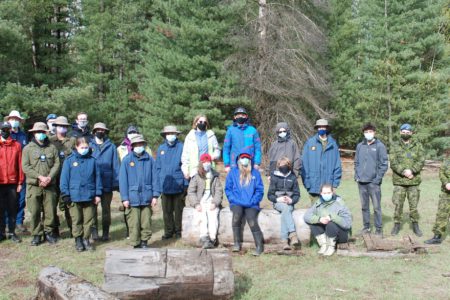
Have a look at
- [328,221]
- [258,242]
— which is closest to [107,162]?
[258,242]

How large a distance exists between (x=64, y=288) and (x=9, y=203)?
440cm

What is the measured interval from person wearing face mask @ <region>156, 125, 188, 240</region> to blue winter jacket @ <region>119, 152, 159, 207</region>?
659 mm

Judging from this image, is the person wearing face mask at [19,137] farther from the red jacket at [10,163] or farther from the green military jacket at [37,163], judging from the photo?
the green military jacket at [37,163]

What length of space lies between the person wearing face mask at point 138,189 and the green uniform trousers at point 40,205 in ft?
5.11

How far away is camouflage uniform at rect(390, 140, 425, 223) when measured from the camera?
889 centimetres

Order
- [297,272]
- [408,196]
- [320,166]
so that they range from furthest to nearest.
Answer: [408,196], [320,166], [297,272]

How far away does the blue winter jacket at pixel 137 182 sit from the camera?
311 inches

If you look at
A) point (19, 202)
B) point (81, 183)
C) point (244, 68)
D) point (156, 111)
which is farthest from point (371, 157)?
point (156, 111)

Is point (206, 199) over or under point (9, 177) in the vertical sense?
under

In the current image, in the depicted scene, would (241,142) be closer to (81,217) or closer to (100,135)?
(100,135)

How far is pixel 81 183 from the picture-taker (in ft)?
26.0

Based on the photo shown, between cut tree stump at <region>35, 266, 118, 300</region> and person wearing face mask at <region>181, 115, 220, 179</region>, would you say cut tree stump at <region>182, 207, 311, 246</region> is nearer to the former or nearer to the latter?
person wearing face mask at <region>181, 115, 220, 179</region>

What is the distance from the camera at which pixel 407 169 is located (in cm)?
884

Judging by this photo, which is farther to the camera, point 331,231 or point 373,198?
point 373,198
